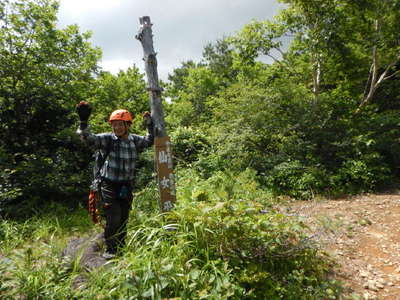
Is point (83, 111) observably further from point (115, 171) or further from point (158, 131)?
point (158, 131)

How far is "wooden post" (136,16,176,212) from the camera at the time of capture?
9.85ft

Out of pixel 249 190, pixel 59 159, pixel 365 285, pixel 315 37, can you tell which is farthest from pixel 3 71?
pixel 315 37

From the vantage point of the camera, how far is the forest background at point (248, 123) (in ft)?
17.7

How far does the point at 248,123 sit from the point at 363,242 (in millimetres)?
4558

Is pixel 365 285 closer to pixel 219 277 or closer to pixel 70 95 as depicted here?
pixel 219 277

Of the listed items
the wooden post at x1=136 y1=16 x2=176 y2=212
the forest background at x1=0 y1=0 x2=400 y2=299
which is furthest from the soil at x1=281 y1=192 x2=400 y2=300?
the wooden post at x1=136 y1=16 x2=176 y2=212

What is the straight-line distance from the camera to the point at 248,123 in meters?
7.40

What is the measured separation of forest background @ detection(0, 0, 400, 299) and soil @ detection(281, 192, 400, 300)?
80 centimetres

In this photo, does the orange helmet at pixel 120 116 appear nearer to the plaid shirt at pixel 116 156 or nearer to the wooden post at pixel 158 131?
the plaid shirt at pixel 116 156

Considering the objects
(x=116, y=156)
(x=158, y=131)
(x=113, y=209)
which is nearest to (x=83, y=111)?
(x=116, y=156)

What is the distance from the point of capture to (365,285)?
8.61 ft

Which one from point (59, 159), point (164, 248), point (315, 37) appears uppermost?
point (315, 37)

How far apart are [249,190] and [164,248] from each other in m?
3.44

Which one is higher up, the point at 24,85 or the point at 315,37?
the point at 315,37
